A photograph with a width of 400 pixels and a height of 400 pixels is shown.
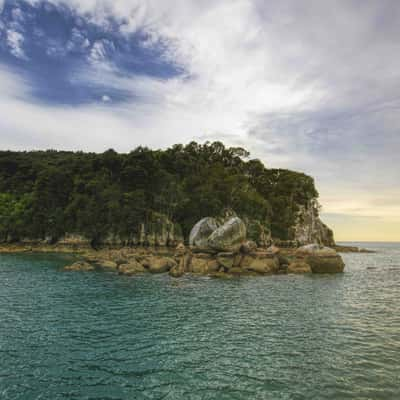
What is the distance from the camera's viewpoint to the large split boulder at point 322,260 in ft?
105

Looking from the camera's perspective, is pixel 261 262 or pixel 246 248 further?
pixel 246 248

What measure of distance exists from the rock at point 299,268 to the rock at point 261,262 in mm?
1477

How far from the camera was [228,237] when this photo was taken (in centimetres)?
3117

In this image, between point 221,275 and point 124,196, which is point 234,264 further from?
point 124,196

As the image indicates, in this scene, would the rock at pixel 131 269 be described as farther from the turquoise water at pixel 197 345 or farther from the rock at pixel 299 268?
the rock at pixel 299 268

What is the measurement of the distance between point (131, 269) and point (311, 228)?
74127 mm

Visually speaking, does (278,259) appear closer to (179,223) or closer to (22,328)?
(22,328)

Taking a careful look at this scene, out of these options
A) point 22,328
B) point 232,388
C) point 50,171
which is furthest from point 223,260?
point 50,171

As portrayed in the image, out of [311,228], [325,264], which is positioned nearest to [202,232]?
[325,264]

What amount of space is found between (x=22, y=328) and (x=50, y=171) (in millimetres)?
63449

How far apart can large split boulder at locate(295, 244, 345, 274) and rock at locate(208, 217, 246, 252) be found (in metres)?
7.98

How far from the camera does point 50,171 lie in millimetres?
68062

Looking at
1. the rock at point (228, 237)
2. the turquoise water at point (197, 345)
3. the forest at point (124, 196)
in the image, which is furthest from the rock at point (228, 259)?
the forest at point (124, 196)

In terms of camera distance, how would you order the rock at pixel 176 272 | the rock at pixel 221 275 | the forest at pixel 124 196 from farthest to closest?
the forest at pixel 124 196
the rock at pixel 176 272
the rock at pixel 221 275
